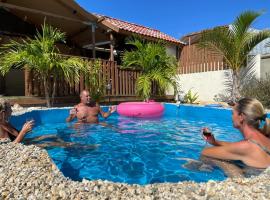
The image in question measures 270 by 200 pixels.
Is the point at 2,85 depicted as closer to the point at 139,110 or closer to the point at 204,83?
the point at 139,110

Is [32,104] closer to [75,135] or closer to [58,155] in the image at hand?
[75,135]

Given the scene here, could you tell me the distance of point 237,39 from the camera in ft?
38.3

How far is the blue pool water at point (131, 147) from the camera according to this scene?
12.3 feet

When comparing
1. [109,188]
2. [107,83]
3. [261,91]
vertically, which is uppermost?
[107,83]

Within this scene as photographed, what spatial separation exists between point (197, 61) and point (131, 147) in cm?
1069

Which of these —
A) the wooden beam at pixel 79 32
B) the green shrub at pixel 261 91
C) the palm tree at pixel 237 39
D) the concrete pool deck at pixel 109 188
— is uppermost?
the wooden beam at pixel 79 32

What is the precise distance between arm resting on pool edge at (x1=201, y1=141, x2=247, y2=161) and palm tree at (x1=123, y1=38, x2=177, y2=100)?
324 inches

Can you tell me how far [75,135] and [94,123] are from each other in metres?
1.26

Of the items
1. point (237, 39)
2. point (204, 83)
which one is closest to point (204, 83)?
point (204, 83)

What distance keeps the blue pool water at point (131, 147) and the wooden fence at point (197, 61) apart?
515 centimetres

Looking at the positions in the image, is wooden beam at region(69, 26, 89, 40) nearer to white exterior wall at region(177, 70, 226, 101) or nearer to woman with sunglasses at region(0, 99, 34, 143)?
white exterior wall at region(177, 70, 226, 101)

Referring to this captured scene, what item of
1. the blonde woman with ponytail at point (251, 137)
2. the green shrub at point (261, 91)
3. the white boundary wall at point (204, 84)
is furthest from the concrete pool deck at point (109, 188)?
the white boundary wall at point (204, 84)

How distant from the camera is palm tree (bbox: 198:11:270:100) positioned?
37.8ft

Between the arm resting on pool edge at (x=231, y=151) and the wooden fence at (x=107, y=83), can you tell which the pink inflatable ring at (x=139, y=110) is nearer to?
the wooden fence at (x=107, y=83)
